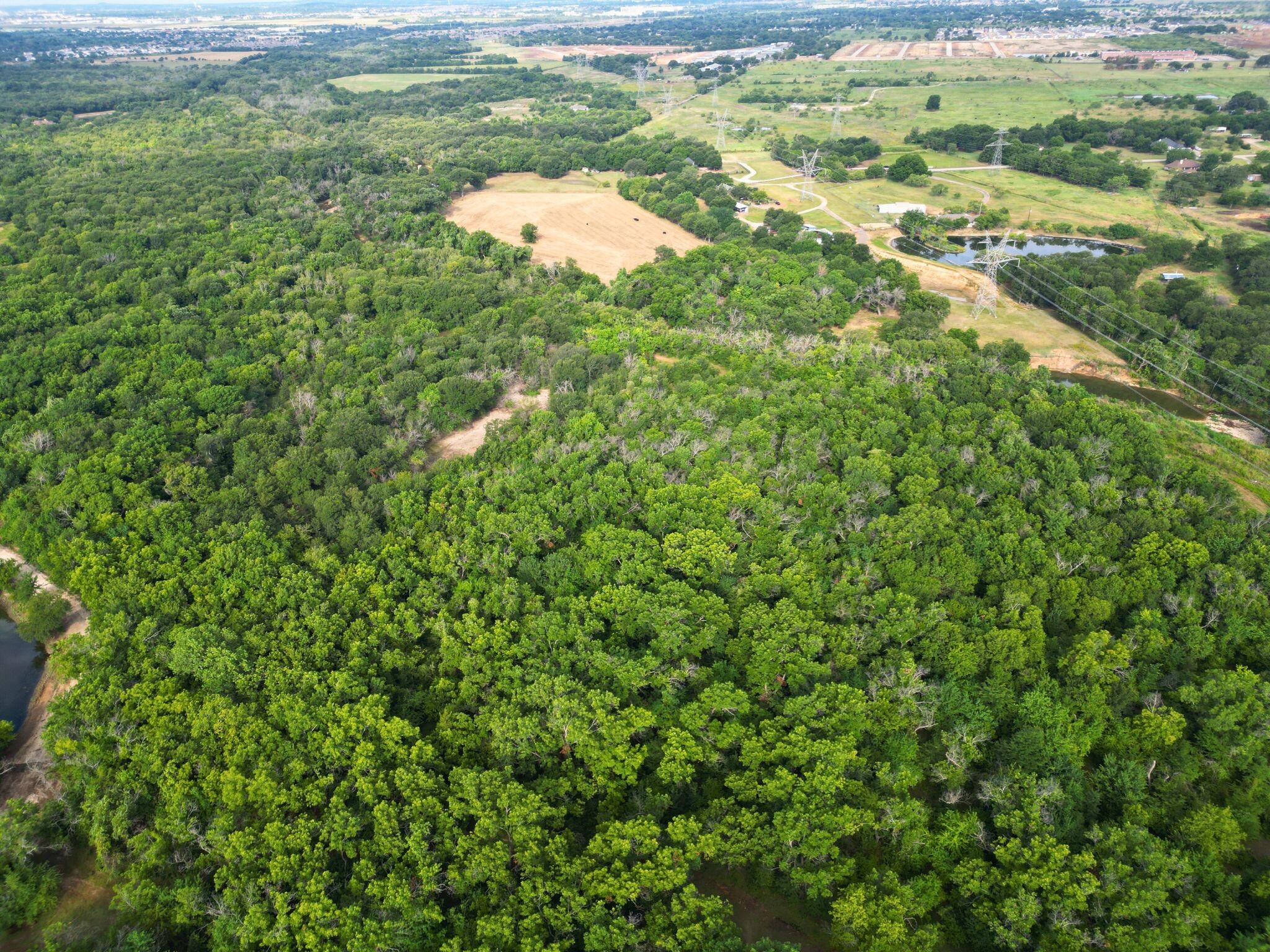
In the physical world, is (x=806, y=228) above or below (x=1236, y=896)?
above

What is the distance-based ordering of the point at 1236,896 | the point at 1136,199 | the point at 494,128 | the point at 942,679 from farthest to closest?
the point at 494,128
the point at 1136,199
the point at 942,679
the point at 1236,896

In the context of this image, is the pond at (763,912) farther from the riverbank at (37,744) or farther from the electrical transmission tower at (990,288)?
the electrical transmission tower at (990,288)

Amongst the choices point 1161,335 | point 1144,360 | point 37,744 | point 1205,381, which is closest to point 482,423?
point 37,744

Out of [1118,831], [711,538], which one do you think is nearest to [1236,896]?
[1118,831]

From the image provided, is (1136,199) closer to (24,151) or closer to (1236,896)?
(1236,896)

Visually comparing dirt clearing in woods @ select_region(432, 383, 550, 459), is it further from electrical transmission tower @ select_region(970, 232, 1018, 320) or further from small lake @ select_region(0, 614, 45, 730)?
electrical transmission tower @ select_region(970, 232, 1018, 320)
